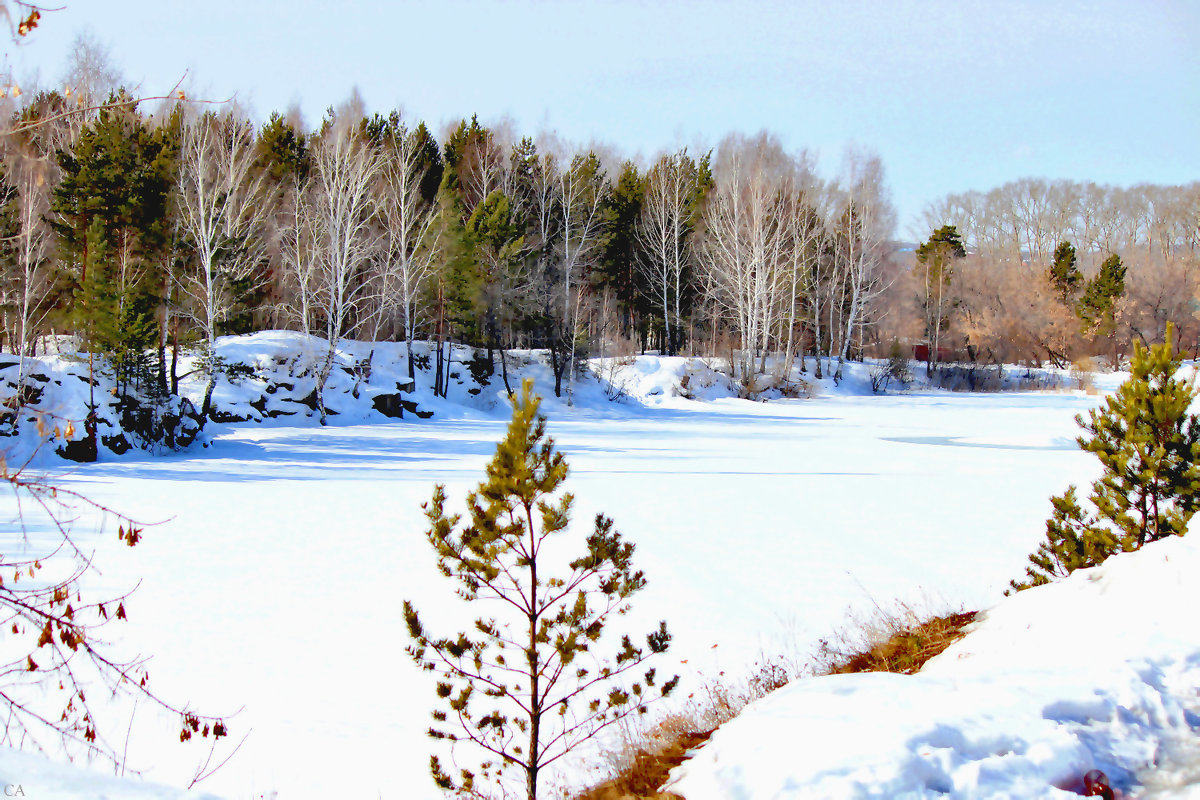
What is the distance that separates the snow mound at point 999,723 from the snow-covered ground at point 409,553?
0.09 m

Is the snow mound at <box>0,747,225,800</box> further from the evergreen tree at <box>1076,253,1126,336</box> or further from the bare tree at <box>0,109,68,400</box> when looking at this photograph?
the evergreen tree at <box>1076,253,1126,336</box>

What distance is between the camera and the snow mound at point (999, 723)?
8.13 feet

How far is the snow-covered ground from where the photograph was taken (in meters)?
4.48

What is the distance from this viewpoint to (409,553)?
8.44 metres

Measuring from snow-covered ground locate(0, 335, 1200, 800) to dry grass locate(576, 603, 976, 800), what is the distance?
0.31 meters

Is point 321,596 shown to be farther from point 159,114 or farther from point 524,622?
point 159,114

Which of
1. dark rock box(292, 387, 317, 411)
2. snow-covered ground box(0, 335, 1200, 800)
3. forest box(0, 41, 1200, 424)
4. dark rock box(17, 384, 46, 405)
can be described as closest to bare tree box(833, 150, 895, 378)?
forest box(0, 41, 1200, 424)

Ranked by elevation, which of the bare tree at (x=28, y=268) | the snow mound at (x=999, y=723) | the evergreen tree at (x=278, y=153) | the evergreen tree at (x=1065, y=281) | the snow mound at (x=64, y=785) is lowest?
the snow mound at (x=999, y=723)

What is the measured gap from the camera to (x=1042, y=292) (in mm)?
45719

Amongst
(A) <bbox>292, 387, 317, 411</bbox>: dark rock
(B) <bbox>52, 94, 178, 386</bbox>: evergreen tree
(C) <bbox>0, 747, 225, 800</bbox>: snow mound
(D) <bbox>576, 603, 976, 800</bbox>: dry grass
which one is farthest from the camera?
(A) <bbox>292, 387, 317, 411</bbox>: dark rock

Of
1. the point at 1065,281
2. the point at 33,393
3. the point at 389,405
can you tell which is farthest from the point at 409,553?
the point at 1065,281

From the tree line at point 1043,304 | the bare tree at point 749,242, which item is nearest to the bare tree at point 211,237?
the bare tree at point 749,242

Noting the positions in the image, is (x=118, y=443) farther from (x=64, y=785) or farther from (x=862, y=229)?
(x=862, y=229)

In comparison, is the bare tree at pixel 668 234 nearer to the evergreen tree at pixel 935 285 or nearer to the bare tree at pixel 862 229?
the bare tree at pixel 862 229
